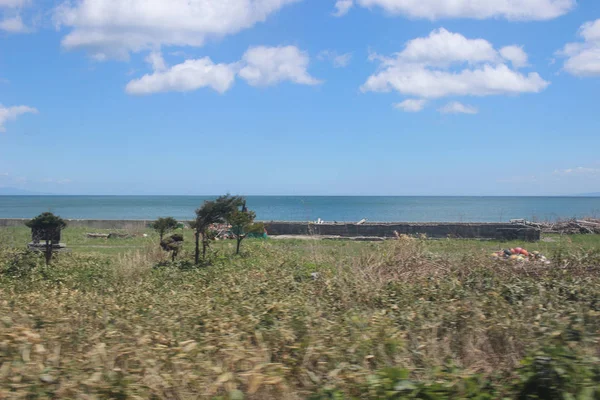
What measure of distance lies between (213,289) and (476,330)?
4.59 meters

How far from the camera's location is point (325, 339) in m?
5.11

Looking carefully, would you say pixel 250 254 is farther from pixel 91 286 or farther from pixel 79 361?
pixel 79 361

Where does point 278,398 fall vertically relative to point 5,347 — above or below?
below

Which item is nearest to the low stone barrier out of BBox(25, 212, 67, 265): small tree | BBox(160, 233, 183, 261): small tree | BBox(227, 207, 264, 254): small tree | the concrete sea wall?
the concrete sea wall

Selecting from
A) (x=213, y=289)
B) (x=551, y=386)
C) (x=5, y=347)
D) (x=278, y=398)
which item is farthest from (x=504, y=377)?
(x=213, y=289)

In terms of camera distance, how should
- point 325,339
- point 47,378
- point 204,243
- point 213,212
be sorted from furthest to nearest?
point 204,243, point 213,212, point 325,339, point 47,378

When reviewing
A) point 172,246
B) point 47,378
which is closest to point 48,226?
point 172,246

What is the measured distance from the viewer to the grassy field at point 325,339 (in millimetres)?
3986

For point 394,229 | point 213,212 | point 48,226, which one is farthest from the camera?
point 394,229

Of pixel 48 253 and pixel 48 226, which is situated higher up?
pixel 48 226

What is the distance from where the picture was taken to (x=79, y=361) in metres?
4.28

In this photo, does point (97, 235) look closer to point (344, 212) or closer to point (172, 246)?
point (172, 246)

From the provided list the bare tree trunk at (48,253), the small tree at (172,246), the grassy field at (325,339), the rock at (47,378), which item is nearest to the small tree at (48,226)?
the bare tree trunk at (48,253)

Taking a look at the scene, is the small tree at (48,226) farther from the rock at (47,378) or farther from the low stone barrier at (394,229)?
the low stone barrier at (394,229)
